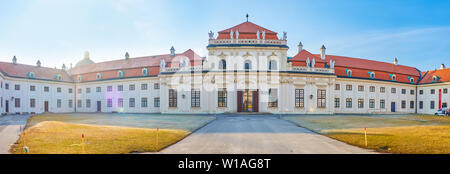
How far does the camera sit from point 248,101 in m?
40.4

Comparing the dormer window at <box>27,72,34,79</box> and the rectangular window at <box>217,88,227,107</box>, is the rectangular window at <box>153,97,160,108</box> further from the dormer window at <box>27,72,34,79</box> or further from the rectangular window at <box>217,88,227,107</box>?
the dormer window at <box>27,72,34,79</box>

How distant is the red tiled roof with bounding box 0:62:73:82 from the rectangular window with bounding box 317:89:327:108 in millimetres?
54398

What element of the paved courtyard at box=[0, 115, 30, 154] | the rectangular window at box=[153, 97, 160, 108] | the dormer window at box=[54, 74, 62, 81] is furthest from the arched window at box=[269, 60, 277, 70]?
the dormer window at box=[54, 74, 62, 81]

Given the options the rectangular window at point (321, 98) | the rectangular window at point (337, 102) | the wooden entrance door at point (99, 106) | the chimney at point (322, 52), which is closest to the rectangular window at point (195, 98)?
the rectangular window at point (321, 98)

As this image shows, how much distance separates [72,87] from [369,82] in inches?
2530

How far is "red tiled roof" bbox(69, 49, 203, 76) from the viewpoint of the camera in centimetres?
4850

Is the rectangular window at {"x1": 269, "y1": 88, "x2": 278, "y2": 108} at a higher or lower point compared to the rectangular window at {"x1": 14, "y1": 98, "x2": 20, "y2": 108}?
higher

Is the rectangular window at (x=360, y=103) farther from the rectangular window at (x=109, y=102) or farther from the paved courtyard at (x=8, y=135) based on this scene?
the paved courtyard at (x=8, y=135)

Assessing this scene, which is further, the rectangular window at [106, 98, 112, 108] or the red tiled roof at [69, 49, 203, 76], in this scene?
the rectangular window at [106, 98, 112, 108]

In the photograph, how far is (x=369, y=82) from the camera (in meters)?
48.6
